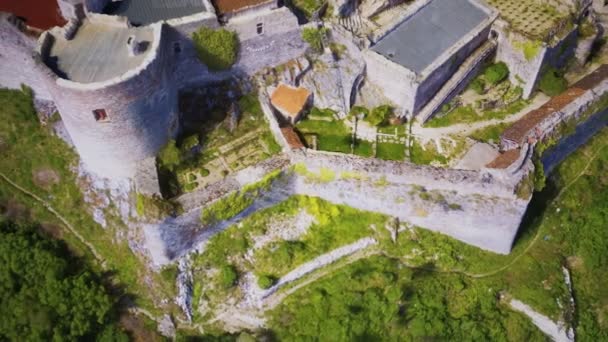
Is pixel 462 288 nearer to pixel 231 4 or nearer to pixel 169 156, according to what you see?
pixel 169 156

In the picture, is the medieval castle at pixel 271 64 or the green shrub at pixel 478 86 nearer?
the medieval castle at pixel 271 64

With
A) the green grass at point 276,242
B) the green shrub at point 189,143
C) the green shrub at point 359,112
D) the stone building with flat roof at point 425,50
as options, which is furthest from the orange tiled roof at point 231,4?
the green grass at point 276,242

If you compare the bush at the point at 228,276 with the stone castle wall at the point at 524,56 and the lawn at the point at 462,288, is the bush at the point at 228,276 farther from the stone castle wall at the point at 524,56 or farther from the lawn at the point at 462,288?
the stone castle wall at the point at 524,56

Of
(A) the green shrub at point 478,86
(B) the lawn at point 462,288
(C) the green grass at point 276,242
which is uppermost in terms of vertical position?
(A) the green shrub at point 478,86

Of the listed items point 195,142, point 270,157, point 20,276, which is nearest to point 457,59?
point 270,157

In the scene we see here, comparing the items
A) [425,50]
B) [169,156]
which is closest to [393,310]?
[169,156]

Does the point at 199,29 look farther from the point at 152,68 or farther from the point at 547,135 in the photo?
the point at 547,135
